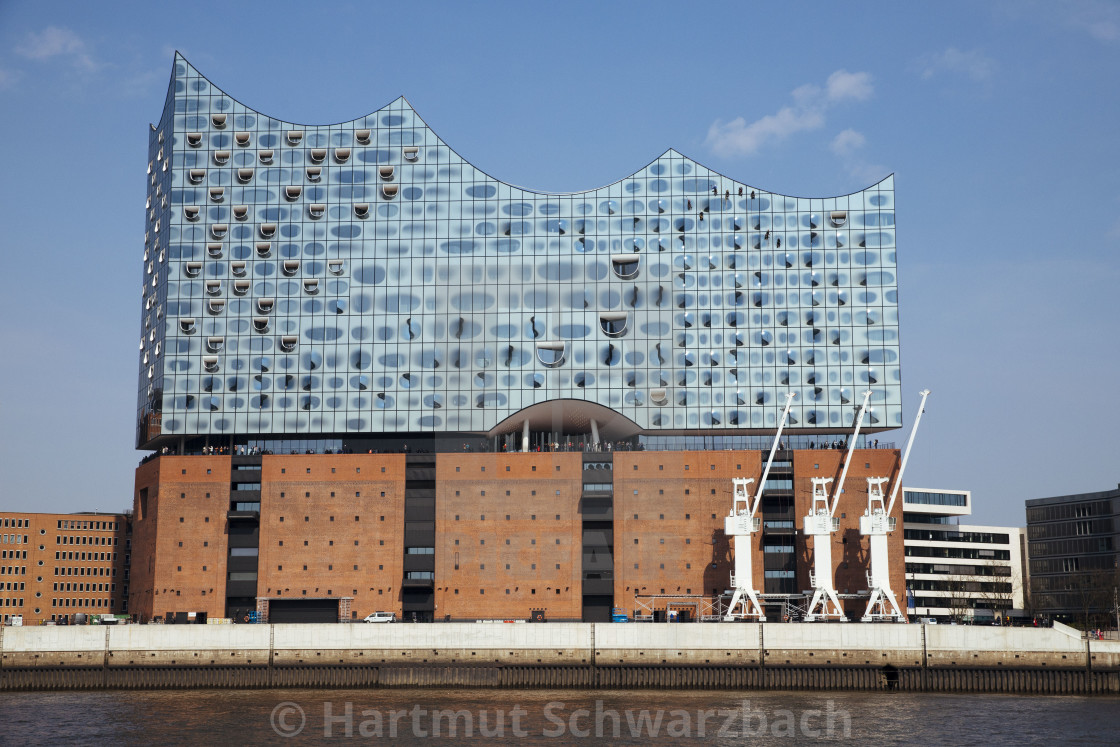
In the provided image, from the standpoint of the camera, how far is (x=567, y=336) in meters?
93.4

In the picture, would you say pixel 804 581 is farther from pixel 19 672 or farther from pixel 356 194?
pixel 19 672

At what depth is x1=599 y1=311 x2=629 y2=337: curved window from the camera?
9338 cm

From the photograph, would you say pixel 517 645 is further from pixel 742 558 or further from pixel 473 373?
pixel 473 373

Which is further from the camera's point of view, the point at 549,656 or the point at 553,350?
the point at 553,350

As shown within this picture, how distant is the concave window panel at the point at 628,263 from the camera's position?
94.3 metres

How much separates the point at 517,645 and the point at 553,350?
24653mm

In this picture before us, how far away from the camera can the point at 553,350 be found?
306 ft

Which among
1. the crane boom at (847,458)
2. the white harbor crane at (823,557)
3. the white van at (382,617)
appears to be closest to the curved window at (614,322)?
the crane boom at (847,458)

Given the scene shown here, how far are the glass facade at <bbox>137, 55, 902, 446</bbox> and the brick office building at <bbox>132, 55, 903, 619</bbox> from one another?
7.3 inches

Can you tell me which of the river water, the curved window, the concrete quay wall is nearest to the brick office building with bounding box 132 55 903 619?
the curved window

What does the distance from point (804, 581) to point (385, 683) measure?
31.5m

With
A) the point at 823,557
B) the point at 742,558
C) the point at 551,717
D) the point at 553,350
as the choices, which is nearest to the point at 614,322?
the point at 553,350

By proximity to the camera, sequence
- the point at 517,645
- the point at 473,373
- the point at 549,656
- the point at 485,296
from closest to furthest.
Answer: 1. the point at 549,656
2. the point at 517,645
3. the point at 473,373
4. the point at 485,296

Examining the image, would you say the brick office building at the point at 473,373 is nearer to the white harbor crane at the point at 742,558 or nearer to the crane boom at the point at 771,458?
the crane boom at the point at 771,458
